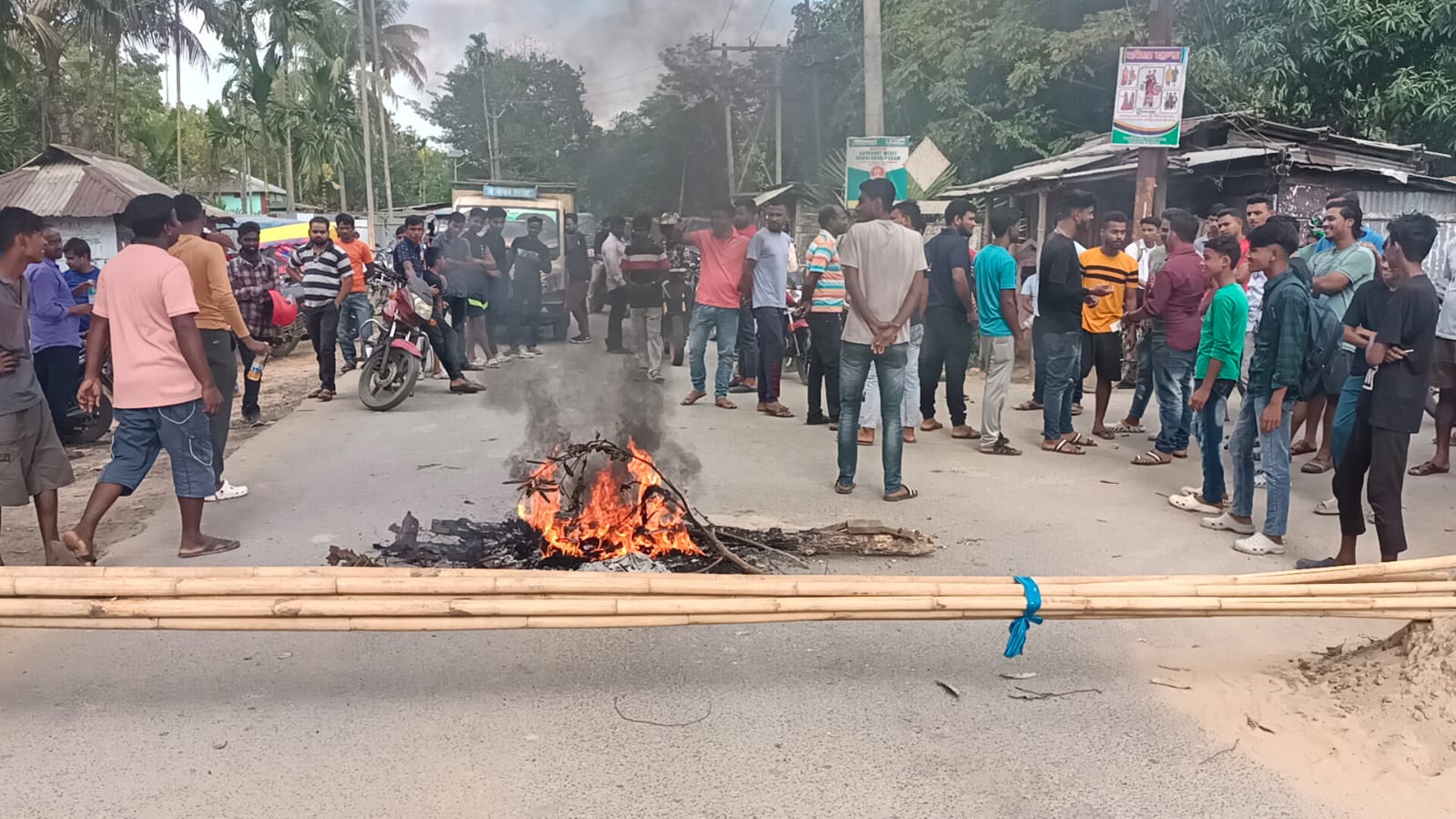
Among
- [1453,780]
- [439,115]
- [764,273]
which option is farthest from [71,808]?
[764,273]

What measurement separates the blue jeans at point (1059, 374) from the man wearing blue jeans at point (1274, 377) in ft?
7.11

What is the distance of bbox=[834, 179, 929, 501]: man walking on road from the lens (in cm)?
598

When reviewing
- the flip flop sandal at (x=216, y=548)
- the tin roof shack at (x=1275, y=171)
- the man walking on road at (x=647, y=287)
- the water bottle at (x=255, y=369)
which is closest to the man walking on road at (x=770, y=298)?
the man walking on road at (x=647, y=287)

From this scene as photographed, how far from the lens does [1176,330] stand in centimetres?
670

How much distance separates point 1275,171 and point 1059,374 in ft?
23.5

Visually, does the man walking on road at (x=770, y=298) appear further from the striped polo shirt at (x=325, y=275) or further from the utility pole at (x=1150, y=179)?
the utility pole at (x=1150, y=179)

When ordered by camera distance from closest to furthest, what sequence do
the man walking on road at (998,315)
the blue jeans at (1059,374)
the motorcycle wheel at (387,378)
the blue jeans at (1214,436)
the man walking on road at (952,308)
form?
the blue jeans at (1214,436)
the blue jeans at (1059,374)
the man walking on road at (998,315)
the man walking on road at (952,308)
the motorcycle wheel at (387,378)

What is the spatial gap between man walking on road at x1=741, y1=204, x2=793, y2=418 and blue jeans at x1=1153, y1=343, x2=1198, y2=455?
3.17m

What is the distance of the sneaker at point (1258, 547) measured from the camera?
502 cm

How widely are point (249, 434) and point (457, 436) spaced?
1738mm

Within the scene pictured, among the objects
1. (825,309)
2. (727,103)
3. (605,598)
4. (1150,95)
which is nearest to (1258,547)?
(605,598)

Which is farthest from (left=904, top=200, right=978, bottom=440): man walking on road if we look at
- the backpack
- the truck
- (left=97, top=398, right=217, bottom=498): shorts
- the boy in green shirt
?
(left=97, top=398, right=217, bottom=498): shorts

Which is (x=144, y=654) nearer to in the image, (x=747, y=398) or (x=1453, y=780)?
(x=1453, y=780)

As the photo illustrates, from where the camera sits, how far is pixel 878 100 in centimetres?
1112
